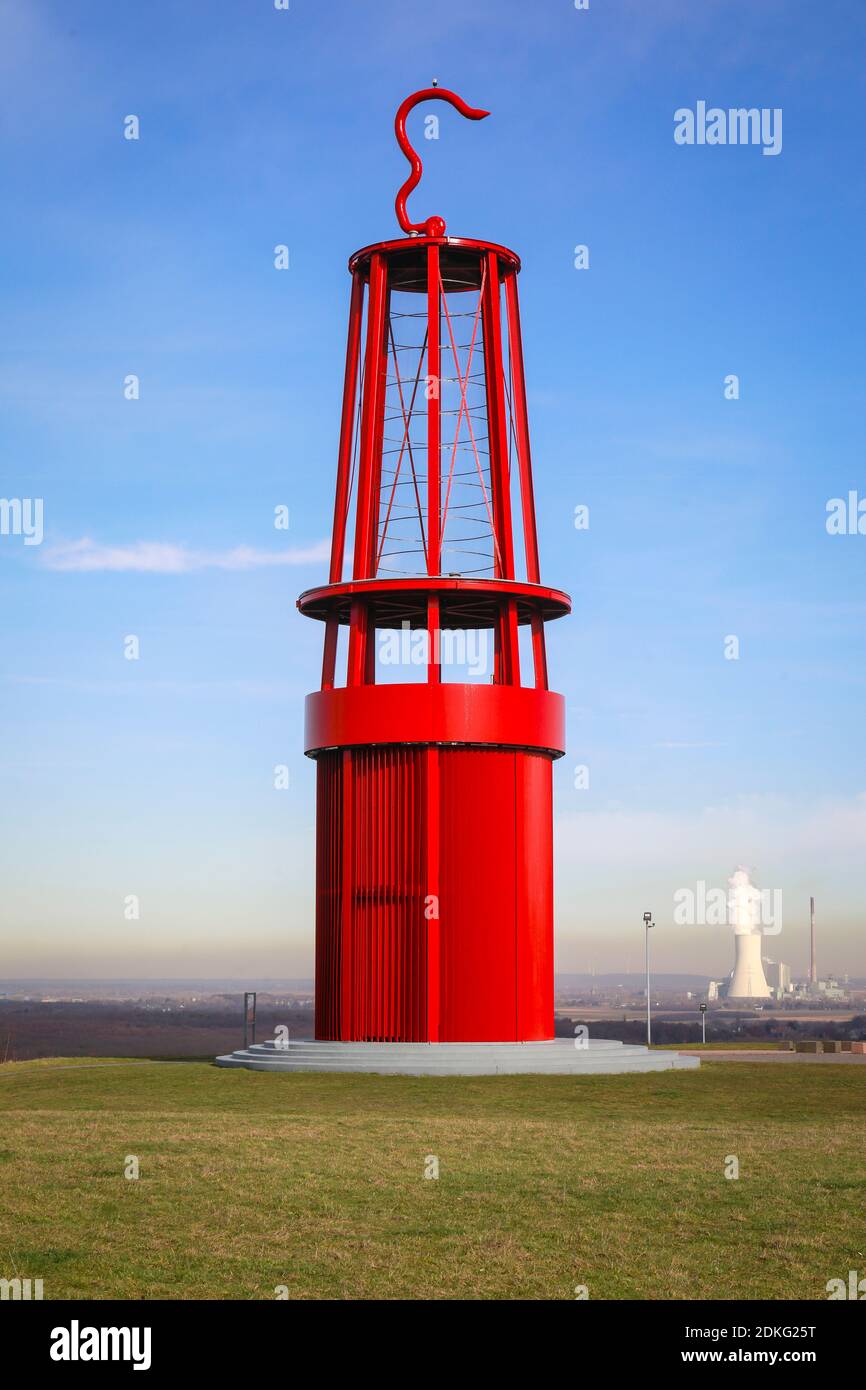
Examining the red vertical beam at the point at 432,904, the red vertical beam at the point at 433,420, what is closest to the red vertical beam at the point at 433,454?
the red vertical beam at the point at 433,420

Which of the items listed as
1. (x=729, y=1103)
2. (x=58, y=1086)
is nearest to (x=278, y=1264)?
(x=729, y=1103)

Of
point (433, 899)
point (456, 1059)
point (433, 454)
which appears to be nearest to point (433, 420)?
point (433, 454)

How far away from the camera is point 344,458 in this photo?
42.6 m

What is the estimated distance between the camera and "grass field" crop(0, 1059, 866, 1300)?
44.6 ft

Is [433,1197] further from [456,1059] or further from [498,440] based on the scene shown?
[498,440]

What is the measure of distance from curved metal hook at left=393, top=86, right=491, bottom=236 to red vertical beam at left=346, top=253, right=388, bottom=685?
1.35 m

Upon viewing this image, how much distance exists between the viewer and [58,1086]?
3191 centimetres

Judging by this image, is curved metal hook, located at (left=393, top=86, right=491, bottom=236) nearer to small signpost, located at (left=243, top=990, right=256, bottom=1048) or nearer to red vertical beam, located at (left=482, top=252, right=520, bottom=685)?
red vertical beam, located at (left=482, top=252, right=520, bottom=685)

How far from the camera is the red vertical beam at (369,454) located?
40.5 m

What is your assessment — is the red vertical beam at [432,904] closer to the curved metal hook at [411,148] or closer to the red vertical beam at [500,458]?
the red vertical beam at [500,458]

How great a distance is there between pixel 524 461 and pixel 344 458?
15.8 ft

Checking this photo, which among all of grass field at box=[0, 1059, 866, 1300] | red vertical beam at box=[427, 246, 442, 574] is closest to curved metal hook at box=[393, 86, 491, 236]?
red vertical beam at box=[427, 246, 442, 574]

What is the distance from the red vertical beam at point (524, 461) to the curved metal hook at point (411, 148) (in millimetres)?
2622
